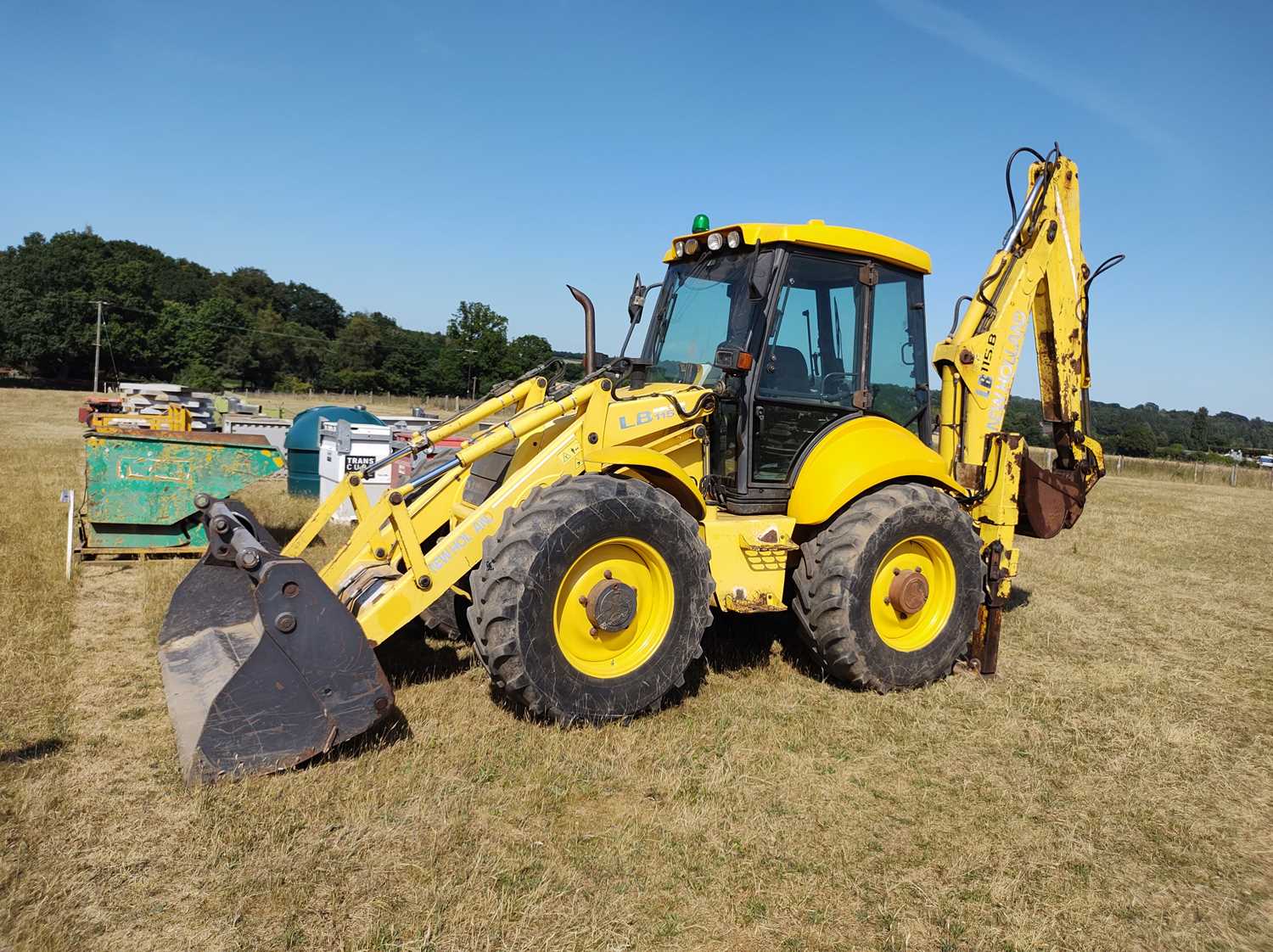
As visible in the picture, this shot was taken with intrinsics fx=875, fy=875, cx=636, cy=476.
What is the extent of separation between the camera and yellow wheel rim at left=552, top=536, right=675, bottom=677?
15.8 ft

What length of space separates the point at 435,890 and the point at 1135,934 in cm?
272

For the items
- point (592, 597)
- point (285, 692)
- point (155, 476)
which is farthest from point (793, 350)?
→ point (155, 476)

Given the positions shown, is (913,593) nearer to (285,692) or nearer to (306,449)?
(285,692)

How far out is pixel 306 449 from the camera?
12812 millimetres

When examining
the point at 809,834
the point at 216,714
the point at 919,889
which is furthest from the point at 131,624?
the point at 919,889

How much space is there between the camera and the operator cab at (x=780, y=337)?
5754 millimetres

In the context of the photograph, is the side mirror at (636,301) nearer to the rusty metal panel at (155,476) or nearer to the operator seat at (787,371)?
the operator seat at (787,371)

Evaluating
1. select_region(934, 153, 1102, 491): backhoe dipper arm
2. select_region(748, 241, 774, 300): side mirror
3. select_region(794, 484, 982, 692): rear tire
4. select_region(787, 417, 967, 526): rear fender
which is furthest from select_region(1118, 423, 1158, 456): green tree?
select_region(748, 241, 774, 300): side mirror

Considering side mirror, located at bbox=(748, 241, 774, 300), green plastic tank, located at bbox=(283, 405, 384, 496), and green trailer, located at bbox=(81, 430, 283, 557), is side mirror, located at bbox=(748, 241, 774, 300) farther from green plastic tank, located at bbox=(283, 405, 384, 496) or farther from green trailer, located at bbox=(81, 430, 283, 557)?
green plastic tank, located at bbox=(283, 405, 384, 496)

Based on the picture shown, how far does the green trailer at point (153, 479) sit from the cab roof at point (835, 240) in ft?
16.6

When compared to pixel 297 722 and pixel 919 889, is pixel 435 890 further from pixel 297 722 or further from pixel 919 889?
pixel 919 889

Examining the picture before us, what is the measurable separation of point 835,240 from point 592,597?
9.74ft

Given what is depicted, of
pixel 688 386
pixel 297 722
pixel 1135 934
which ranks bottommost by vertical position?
pixel 1135 934

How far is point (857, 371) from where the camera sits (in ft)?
20.3
